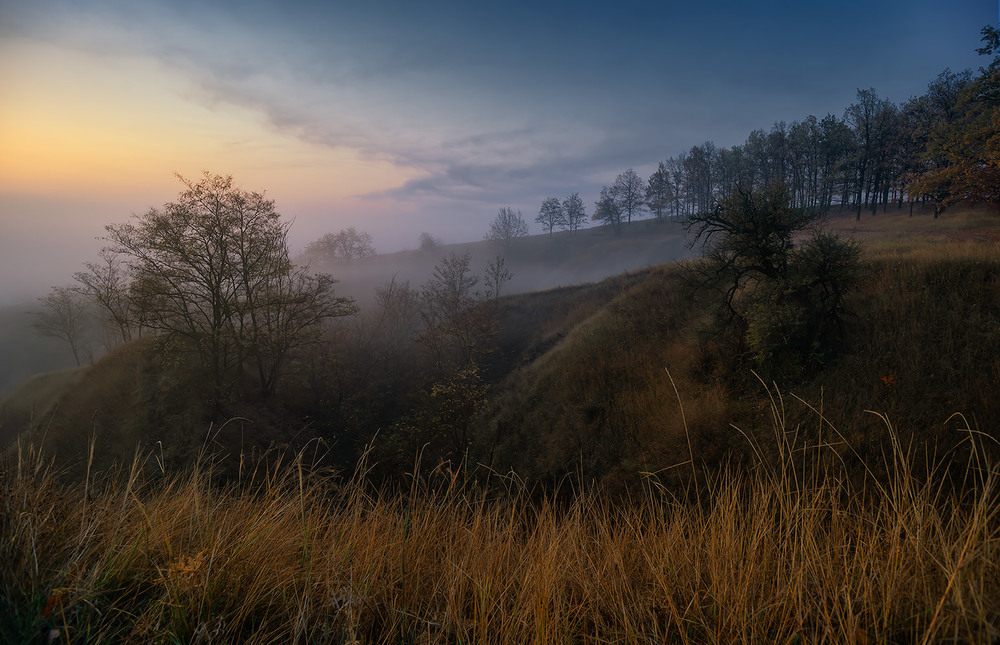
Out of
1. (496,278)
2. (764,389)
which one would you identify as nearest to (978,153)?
(764,389)

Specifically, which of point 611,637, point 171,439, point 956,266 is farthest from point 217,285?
point 956,266

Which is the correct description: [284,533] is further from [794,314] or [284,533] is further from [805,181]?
Result: [805,181]

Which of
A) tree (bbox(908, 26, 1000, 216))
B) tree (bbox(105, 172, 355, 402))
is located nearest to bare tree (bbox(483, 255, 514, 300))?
tree (bbox(105, 172, 355, 402))

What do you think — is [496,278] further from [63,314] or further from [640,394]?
[63,314]

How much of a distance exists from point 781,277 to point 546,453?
31.9 ft

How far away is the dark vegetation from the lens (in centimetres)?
183

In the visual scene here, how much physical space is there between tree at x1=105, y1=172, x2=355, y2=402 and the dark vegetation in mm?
158

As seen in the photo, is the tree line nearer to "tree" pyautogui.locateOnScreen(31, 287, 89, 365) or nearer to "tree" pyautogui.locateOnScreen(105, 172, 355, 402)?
"tree" pyautogui.locateOnScreen(105, 172, 355, 402)

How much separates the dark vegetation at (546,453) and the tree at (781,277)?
0.30ft

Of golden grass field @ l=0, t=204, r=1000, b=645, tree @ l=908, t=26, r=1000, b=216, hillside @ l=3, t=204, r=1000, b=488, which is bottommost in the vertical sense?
hillside @ l=3, t=204, r=1000, b=488

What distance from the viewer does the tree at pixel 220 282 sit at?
16375mm

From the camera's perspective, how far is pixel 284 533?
2.68 meters

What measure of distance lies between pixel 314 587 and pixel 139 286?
20872mm

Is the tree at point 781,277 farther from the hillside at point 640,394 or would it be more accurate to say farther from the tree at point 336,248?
the tree at point 336,248
